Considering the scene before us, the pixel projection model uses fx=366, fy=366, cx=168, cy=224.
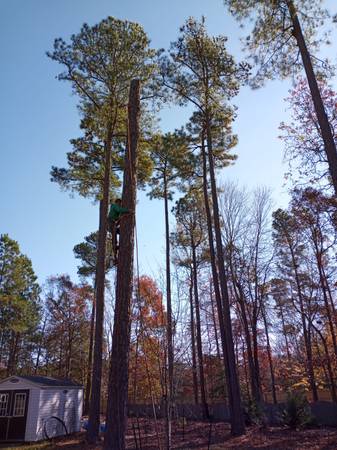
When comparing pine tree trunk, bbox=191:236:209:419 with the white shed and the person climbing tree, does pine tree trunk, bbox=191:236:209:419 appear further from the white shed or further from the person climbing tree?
the person climbing tree

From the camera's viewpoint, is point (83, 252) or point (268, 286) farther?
point (83, 252)

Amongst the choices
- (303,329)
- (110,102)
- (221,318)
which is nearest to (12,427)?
(221,318)

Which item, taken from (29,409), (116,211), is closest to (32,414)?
(29,409)

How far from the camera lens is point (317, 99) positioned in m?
7.77

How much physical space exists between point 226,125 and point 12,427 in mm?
13653

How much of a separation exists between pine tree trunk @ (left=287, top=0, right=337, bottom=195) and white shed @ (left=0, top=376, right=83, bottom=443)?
1203 centimetres

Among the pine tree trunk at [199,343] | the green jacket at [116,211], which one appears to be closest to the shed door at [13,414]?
the pine tree trunk at [199,343]

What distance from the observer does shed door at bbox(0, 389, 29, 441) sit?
13.2 metres

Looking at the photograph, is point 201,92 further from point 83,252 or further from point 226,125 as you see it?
point 83,252

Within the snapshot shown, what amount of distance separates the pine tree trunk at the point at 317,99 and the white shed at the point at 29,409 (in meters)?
12.0

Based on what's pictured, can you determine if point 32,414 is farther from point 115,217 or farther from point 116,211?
point 116,211

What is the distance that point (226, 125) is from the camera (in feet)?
45.4

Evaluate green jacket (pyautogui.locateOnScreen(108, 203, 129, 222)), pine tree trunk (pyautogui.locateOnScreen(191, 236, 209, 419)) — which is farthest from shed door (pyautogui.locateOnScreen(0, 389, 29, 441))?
green jacket (pyautogui.locateOnScreen(108, 203, 129, 222))

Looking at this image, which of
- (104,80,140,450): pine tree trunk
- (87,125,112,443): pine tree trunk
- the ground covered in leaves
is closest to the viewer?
(104,80,140,450): pine tree trunk
